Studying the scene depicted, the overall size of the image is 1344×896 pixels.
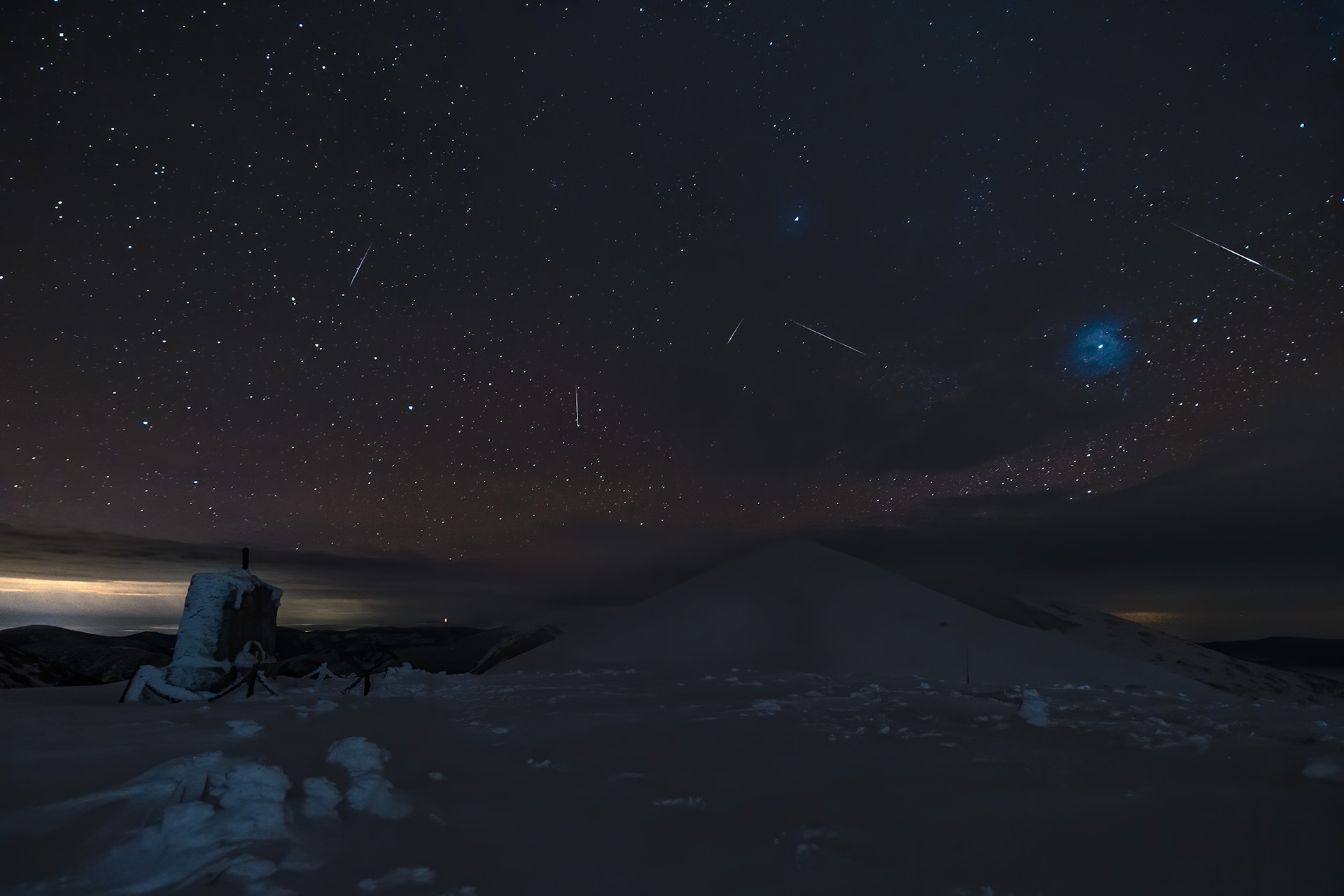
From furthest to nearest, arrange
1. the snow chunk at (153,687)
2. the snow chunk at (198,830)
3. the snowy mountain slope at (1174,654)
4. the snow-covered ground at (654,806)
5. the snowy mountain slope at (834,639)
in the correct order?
the snowy mountain slope at (1174,654) < the snowy mountain slope at (834,639) < the snow chunk at (153,687) < the snow-covered ground at (654,806) < the snow chunk at (198,830)

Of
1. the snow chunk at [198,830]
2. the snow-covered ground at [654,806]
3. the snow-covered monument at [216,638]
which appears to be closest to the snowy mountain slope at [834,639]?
the snow-covered monument at [216,638]

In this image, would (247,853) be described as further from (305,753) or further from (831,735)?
(831,735)

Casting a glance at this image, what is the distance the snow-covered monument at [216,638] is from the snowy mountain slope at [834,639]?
34.8 feet

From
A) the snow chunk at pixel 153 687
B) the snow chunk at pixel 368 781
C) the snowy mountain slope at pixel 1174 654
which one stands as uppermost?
the snow chunk at pixel 368 781

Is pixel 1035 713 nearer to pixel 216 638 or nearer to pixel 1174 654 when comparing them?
pixel 216 638

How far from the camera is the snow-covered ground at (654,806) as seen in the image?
3893 mm

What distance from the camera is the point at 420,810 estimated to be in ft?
16.9

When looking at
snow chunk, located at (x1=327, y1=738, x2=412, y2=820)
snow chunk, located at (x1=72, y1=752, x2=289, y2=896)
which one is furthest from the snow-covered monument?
snow chunk, located at (x1=72, y1=752, x2=289, y2=896)

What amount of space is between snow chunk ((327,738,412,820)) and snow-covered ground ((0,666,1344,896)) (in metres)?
0.03

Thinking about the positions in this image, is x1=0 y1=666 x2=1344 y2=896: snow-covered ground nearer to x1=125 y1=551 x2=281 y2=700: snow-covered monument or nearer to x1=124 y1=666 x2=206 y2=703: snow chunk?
x1=124 y1=666 x2=206 y2=703: snow chunk

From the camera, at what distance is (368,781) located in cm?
560

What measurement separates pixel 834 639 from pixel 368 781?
2339 cm

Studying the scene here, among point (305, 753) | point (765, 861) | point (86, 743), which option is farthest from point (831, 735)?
point (86, 743)

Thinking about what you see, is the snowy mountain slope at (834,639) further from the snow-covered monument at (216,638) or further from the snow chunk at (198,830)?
the snow chunk at (198,830)
